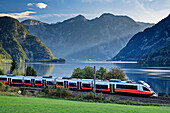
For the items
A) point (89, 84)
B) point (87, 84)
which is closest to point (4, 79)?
point (87, 84)

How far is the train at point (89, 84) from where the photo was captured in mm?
32397

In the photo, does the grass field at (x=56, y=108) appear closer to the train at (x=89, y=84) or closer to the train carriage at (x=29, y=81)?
the train at (x=89, y=84)

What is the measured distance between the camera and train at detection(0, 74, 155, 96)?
1275 inches

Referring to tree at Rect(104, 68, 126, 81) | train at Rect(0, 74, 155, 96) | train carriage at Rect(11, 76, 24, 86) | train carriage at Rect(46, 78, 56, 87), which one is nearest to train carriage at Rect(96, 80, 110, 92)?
train at Rect(0, 74, 155, 96)

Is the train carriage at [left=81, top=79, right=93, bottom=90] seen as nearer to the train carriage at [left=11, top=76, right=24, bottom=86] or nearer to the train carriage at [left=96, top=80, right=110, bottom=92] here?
the train carriage at [left=96, top=80, right=110, bottom=92]

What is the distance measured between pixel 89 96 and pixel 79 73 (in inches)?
1327

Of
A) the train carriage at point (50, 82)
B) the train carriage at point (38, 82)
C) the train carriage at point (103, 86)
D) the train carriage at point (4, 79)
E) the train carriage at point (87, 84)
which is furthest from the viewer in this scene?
the train carriage at point (4, 79)

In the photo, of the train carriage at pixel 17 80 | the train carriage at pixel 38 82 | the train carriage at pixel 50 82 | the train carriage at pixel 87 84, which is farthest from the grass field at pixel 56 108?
the train carriage at pixel 17 80

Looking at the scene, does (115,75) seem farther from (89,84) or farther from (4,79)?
(4,79)

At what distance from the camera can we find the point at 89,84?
120ft

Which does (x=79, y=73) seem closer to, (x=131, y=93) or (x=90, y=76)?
(x=90, y=76)

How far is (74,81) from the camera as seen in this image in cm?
3819

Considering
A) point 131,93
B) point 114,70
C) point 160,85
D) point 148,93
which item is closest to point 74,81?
point 131,93

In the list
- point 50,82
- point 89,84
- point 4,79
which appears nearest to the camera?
point 89,84
